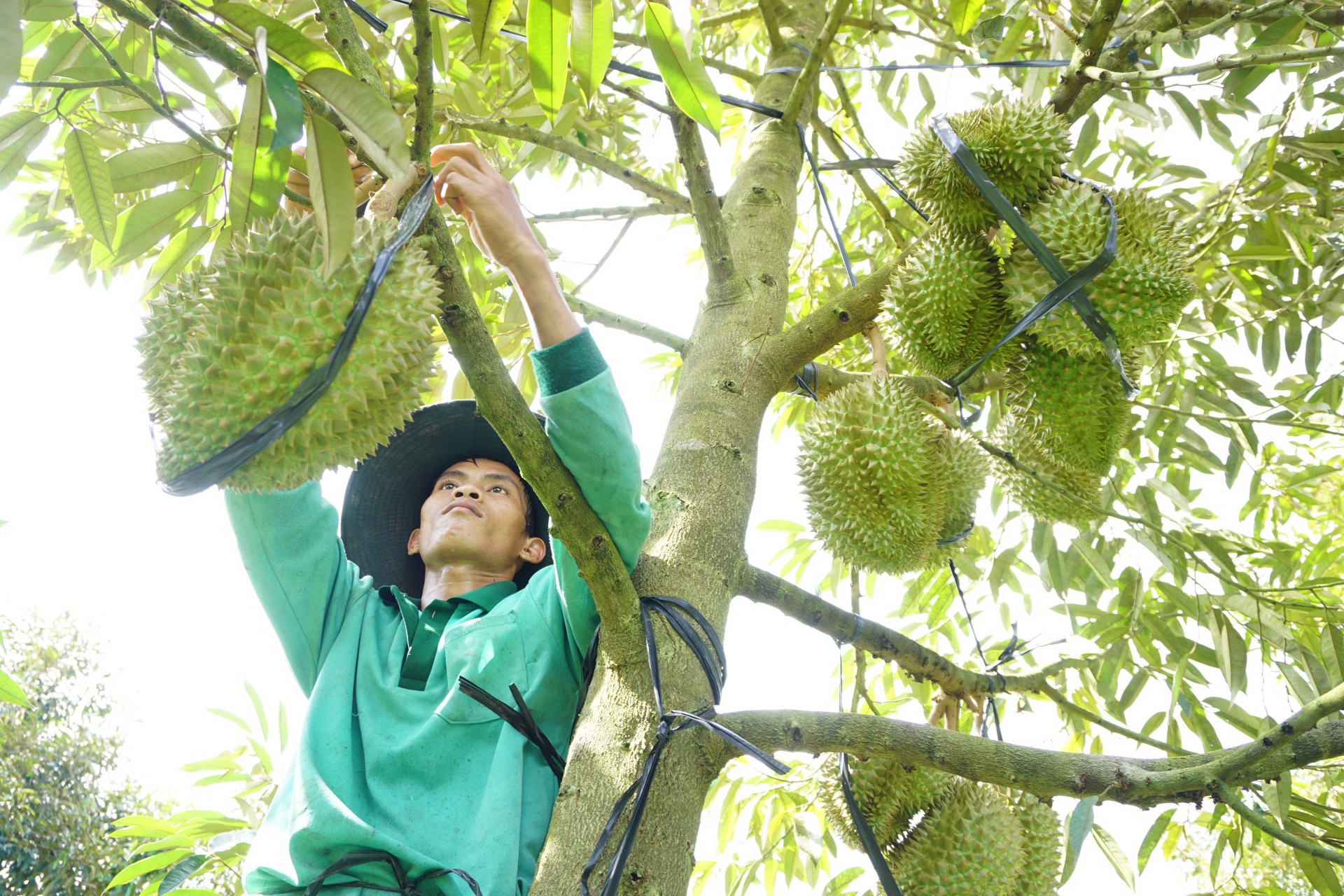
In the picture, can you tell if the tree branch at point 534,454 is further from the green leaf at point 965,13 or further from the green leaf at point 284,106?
→ the green leaf at point 965,13

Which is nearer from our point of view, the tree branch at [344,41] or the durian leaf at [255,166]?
the durian leaf at [255,166]

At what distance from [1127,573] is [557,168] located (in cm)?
231

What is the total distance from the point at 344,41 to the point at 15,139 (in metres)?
0.56

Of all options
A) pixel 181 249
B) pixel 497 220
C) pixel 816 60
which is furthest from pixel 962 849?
pixel 181 249

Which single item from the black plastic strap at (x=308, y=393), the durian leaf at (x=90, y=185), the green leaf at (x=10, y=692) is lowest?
the green leaf at (x=10, y=692)

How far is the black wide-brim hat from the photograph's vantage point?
2.05m

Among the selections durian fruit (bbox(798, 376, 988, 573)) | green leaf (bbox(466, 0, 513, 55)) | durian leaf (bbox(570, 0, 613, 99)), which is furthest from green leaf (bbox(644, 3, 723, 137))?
durian fruit (bbox(798, 376, 988, 573))

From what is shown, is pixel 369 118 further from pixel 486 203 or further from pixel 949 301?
pixel 949 301

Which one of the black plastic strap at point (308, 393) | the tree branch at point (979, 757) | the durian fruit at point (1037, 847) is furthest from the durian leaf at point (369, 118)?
the durian fruit at point (1037, 847)

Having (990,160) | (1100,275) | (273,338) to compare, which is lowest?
(273,338)

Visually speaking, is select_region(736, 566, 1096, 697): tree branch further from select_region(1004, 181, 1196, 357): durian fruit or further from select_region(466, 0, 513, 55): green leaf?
select_region(466, 0, 513, 55): green leaf

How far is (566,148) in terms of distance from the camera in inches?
65.5

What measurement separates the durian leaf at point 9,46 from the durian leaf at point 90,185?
22.1 inches

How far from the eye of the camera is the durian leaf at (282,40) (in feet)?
2.42
